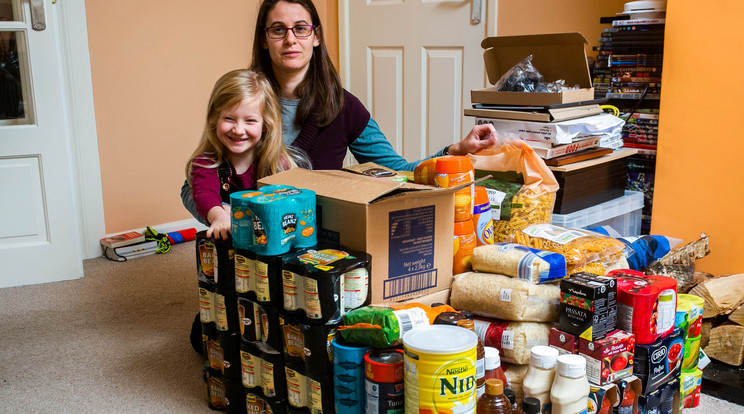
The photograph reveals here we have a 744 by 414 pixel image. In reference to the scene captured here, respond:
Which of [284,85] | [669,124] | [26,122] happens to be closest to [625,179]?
[669,124]

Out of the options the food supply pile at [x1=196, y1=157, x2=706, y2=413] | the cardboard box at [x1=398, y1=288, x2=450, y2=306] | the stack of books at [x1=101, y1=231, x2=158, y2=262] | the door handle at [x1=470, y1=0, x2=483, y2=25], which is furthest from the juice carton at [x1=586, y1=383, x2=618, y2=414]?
the stack of books at [x1=101, y1=231, x2=158, y2=262]

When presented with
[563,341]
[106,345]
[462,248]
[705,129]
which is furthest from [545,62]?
[106,345]

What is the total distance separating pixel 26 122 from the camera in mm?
2789

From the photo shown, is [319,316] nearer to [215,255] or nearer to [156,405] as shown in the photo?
[215,255]

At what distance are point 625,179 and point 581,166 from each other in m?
0.38

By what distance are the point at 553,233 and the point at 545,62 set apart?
81 cm

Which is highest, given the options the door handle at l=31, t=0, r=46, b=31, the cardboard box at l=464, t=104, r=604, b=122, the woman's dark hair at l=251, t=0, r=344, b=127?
the door handle at l=31, t=0, r=46, b=31

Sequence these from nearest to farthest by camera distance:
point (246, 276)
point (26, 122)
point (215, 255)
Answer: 1. point (246, 276)
2. point (215, 255)
3. point (26, 122)

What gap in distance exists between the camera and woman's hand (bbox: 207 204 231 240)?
63.4 inches

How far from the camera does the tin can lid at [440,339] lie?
1.19 metres

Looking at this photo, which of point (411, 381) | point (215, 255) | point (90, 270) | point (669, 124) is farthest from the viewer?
point (90, 270)

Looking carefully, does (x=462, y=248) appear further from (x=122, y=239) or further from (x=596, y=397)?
(x=122, y=239)

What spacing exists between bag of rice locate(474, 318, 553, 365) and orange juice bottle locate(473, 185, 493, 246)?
0.30 m

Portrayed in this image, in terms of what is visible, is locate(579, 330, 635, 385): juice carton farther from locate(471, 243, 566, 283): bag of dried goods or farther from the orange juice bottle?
the orange juice bottle
